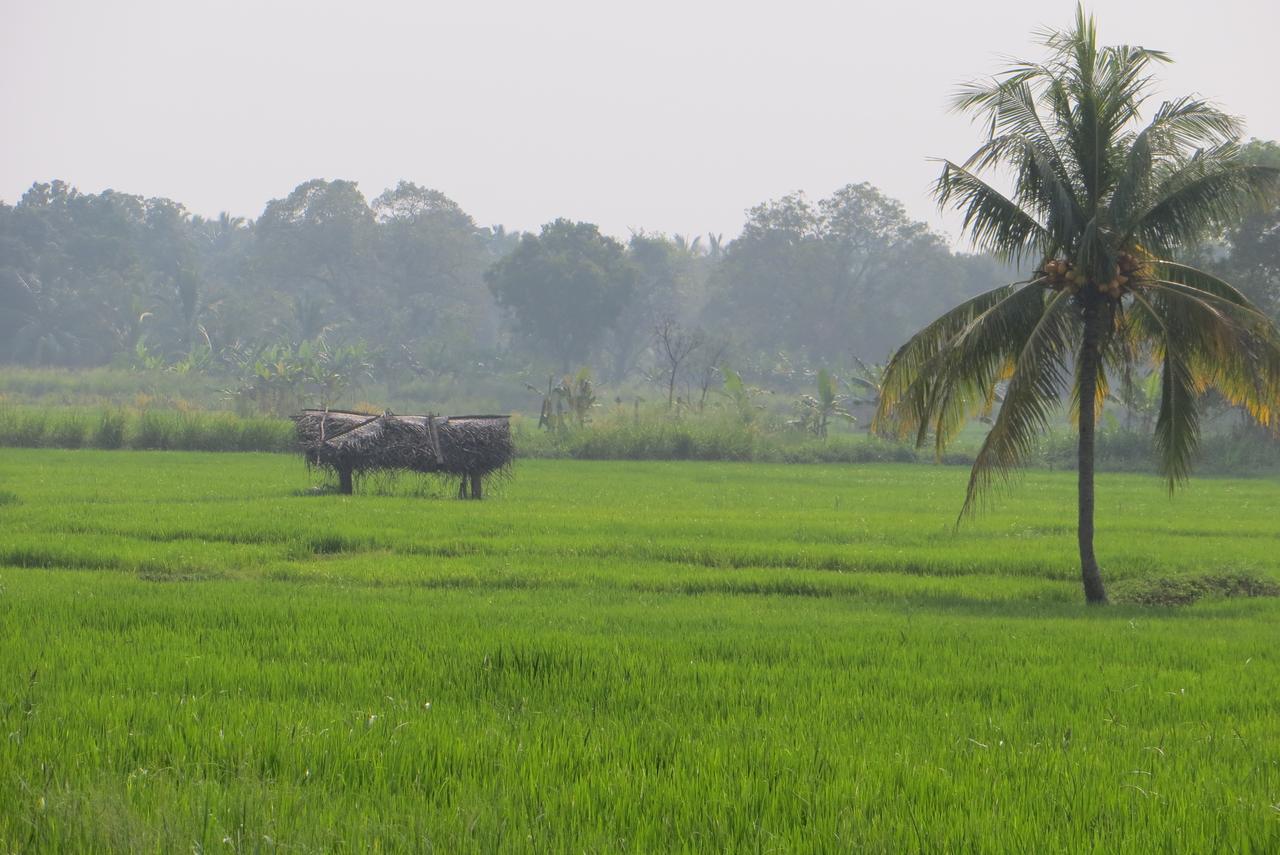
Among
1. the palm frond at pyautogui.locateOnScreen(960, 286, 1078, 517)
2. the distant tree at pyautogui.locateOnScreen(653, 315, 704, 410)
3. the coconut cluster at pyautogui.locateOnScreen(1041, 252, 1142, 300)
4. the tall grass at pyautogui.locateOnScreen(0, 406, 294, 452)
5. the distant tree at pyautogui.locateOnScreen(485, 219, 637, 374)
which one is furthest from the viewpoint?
the distant tree at pyautogui.locateOnScreen(485, 219, 637, 374)

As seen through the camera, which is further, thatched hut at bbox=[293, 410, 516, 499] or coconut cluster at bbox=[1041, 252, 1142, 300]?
thatched hut at bbox=[293, 410, 516, 499]

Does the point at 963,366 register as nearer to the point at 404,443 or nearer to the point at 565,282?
the point at 404,443

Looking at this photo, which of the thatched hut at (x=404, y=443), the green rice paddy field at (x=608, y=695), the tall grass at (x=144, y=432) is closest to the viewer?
the green rice paddy field at (x=608, y=695)

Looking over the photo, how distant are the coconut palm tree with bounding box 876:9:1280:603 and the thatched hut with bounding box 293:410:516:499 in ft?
32.2

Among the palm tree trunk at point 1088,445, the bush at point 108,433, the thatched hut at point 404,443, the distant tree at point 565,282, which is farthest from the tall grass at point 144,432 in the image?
the distant tree at point 565,282

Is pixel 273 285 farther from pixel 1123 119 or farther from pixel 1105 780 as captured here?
pixel 1105 780

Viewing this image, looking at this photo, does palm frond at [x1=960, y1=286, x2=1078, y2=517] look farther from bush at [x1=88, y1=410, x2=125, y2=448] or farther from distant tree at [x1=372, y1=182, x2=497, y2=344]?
distant tree at [x1=372, y1=182, x2=497, y2=344]

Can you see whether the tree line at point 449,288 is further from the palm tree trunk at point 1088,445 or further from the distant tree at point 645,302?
the palm tree trunk at point 1088,445

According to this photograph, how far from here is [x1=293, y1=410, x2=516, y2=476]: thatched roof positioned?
21.3 metres

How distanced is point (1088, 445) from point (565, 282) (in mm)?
56570

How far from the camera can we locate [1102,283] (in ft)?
42.9

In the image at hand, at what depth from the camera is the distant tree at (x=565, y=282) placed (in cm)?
6912

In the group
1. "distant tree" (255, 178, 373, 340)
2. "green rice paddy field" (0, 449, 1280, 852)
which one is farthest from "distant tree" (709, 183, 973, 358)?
"green rice paddy field" (0, 449, 1280, 852)

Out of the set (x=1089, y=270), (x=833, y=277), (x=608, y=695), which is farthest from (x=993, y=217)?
(x=833, y=277)
